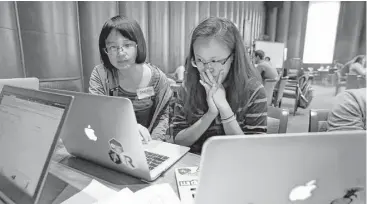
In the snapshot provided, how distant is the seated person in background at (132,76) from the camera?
1287 millimetres

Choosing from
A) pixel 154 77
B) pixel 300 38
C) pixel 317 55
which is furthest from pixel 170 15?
pixel 317 55

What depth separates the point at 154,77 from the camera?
149 cm

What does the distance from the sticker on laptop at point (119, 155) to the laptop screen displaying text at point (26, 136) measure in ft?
0.59

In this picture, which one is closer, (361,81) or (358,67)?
(361,81)

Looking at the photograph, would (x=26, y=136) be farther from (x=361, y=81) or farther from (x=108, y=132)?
(x=361, y=81)

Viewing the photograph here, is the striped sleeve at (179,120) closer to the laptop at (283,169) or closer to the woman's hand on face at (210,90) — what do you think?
the woman's hand on face at (210,90)

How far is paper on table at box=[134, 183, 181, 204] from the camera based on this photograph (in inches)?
23.0

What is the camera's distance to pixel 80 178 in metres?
0.73

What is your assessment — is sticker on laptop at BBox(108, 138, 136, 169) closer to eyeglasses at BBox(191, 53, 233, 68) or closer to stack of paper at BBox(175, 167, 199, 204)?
stack of paper at BBox(175, 167, 199, 204)

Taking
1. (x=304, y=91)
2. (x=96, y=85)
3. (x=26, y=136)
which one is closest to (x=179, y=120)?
(x=96, y=85)

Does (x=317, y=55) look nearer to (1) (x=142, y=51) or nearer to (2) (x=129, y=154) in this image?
(1) (x=142, y=51)

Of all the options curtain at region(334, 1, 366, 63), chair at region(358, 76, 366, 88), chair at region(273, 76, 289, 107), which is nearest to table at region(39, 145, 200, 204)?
chair at region(273, 76, 289, 107)

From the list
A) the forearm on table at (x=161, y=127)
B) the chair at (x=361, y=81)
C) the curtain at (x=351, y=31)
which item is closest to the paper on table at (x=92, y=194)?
the forearm on table at (x=161, y=127)

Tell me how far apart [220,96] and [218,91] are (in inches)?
1.0
